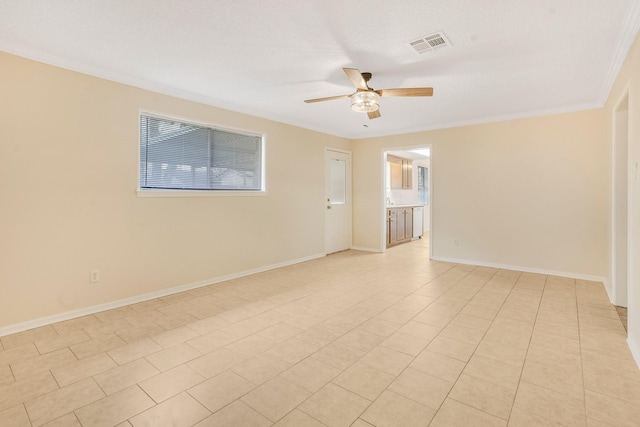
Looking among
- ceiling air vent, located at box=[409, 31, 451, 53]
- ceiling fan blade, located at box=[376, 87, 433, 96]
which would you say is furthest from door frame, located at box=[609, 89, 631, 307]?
ceiling air vent, located at box=[409, 31, 451, 53]

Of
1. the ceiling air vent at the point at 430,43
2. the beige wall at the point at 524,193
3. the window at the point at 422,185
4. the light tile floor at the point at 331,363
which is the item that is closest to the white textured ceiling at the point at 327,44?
the ceiling air vent at the point at 430,43

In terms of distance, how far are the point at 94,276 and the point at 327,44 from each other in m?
3.25

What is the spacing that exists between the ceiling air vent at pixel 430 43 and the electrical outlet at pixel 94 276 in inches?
148

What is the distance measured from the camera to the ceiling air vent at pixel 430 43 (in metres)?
2.50

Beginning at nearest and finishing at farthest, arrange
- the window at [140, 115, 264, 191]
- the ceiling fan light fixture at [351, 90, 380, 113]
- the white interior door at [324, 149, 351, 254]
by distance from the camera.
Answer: the ceiling fan light fixture at [351, 90, 380, 113] → the window at [140, 115, 264, 191] → the white interior door at [324, 149, 351, 254]

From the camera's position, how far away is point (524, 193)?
4781mm

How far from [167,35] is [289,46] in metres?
1.00

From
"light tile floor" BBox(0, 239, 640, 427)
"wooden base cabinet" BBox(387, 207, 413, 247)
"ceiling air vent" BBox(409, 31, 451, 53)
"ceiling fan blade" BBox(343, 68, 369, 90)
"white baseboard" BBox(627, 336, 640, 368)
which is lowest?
"light tile floor" BBox(0, 239, 640, 427)

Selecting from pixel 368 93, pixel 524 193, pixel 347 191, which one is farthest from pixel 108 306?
pixel 524 193

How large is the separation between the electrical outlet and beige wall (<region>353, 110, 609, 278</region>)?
5088mm

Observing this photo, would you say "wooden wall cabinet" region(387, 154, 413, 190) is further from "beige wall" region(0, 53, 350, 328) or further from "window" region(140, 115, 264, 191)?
"beige wall" region(0, 53, 350, 328)

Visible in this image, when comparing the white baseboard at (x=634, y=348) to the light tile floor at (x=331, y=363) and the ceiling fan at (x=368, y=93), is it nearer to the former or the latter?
the light tile floor at (x=331, y=363)

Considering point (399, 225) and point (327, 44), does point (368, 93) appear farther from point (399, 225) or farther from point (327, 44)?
point (399, 225)

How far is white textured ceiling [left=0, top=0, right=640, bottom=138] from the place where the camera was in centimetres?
217
